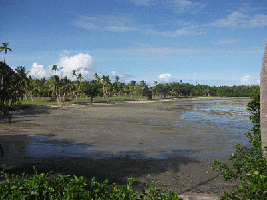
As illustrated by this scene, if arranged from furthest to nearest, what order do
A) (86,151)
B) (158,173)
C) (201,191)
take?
1. (86,151)
2. (158,173)
3. (201,191)

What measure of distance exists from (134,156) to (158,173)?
4.54 meters

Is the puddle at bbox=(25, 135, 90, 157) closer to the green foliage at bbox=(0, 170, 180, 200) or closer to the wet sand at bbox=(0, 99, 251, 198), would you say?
the wet sand at bbox=(0, 99, 251, 198)

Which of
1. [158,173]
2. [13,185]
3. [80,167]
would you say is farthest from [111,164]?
[13,185]

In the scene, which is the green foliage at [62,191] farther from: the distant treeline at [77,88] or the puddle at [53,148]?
the puddle at [53,148]

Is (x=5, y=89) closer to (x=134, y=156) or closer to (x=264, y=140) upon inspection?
(x=264, y=140)

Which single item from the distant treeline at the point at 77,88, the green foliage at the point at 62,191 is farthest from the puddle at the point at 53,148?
the green foliage at the point at 62,191

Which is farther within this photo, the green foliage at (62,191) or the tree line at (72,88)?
the tree line at (72,88)

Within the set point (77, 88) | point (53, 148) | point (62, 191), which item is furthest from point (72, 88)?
point (62, 191)

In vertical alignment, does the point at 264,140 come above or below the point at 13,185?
above

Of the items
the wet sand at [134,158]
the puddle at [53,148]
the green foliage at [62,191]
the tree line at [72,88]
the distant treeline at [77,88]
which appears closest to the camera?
the green foliage at [62,191]

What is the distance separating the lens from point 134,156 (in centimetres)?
1791

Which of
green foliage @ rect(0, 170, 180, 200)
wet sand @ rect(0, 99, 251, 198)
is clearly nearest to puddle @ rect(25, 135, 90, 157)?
wet sand @ rect(0, 99, 251, 198)

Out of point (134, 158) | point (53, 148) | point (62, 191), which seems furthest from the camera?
point (53, 148)

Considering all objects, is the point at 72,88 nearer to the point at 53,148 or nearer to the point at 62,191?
the point at 53,148
